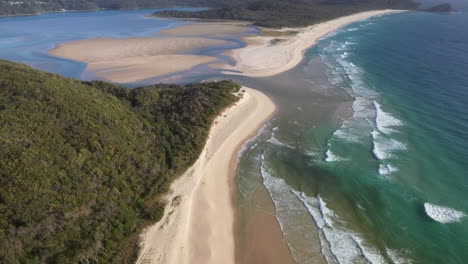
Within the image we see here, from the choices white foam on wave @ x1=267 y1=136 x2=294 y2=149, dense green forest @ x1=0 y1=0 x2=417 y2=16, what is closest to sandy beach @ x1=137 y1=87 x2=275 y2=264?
white foam on wave @ x1=267 y1=136 x2=294 y2=149

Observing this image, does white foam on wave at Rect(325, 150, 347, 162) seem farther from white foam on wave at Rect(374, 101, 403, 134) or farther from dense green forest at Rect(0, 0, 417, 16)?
dense green forest at Rect(0, 0, 417, 16)

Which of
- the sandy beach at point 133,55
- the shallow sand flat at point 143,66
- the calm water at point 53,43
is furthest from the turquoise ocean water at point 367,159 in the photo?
the sandy beach at point 133,55

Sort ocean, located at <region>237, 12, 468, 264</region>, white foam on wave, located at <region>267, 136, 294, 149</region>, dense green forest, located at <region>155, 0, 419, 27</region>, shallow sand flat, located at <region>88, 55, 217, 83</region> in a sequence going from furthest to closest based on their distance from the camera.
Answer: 1. dense green forest, located at <region>155, 0, 419, 27</region>
2. shallow sand flat, located at <region>88, 55, 217, 83</region>
3. white foam on wave, located at <region>267, 136, 294, 149</region>
4. ocean, located at <region>237, 12, 468, 264</region>

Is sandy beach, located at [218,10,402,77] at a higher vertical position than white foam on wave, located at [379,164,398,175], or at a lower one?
higher

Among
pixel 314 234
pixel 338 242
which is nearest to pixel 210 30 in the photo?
pixel 314 234

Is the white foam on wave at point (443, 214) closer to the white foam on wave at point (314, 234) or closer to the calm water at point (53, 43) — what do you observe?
the white foam on wave at point (314, 234)
